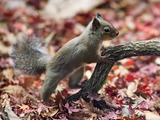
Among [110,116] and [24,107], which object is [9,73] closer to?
[24,107]

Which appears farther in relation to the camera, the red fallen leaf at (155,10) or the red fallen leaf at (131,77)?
the red fallen leaf at (155,10)

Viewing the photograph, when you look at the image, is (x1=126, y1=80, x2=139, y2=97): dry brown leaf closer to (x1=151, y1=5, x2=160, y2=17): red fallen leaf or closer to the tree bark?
the tree bark

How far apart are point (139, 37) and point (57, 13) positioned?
1.77m

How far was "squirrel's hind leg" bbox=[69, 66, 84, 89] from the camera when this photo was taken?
4762 mm

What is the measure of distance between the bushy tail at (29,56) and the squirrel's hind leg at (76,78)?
342 mm

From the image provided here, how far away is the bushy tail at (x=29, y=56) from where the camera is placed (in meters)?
4.74

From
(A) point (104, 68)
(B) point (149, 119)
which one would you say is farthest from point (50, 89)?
(B) point (149, 119)

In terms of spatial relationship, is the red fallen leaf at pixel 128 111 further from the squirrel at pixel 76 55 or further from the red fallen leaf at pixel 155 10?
the red fallen leaf at pixel 155 10

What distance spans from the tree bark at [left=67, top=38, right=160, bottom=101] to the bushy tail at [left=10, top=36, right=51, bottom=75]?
54 centimetres

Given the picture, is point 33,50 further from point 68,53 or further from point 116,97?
point 116,97

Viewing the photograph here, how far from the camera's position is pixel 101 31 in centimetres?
434

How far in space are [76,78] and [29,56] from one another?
1.93 feet

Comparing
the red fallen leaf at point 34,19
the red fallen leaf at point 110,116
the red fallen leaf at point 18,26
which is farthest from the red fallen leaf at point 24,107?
the red fallen leaf at point 34,19

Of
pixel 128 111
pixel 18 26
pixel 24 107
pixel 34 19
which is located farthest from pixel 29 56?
pixel 34 19
